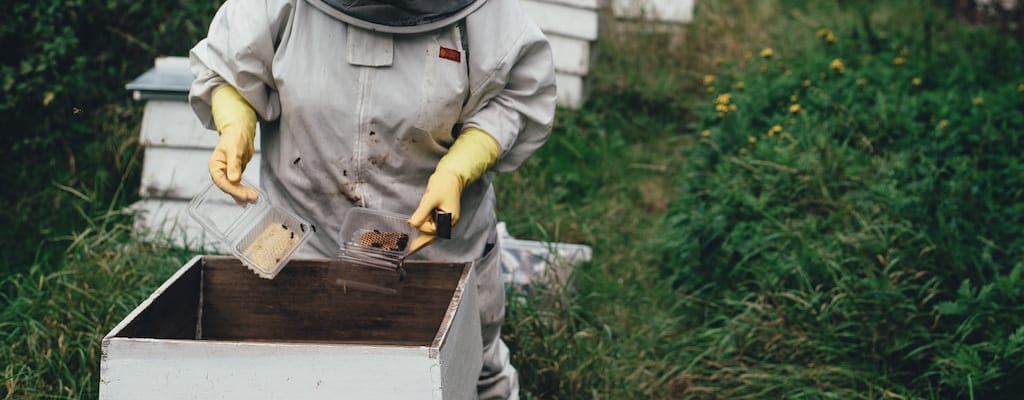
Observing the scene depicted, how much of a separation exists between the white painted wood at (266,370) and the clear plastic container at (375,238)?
1.83 feet

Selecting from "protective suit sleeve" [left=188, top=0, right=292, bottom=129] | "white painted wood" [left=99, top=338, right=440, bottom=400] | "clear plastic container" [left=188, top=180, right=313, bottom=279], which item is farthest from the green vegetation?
"white painted wood" [left=99, top=338, right=440, bottom=400]

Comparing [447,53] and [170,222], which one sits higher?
[447,53]

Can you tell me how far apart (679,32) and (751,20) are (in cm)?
60

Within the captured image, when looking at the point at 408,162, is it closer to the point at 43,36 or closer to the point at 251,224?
the point at 251,224

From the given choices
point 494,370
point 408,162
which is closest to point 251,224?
point 408,162

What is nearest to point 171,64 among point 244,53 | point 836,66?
point 244,53

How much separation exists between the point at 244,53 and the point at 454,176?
544 millimetres

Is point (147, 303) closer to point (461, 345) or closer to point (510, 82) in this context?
point (461, 345)

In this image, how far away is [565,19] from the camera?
255 inches

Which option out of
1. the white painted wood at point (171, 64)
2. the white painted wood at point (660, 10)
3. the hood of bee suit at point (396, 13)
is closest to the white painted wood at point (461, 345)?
the hood of bee suit at point (396, 13)

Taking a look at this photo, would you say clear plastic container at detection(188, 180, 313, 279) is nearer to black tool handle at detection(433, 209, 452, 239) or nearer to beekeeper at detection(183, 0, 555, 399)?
beekeeper at detection(183, 0, 555, 399)

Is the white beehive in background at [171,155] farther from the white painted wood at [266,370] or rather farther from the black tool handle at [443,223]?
the white painted wood at [266,370]

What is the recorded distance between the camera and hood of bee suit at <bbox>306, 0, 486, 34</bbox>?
95.7 inches

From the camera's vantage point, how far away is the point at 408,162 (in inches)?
104
